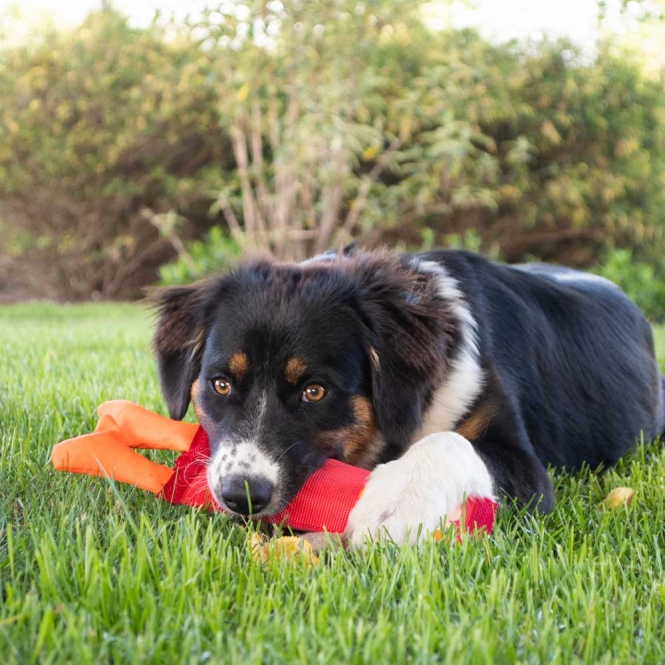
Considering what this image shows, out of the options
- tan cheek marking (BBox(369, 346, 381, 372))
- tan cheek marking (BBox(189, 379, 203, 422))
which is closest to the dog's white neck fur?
tan cheek marking (BBox(369, 346, 381, 372))

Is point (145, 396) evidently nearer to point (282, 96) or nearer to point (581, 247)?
point (282, 96)

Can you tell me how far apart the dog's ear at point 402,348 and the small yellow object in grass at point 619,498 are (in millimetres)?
776

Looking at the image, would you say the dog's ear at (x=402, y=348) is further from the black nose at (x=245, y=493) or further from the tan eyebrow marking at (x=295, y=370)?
the black nose at (x=245, y=493)

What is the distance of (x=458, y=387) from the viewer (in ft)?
10.8

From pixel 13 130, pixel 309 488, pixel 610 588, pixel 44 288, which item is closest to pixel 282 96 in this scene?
pixel 13 130

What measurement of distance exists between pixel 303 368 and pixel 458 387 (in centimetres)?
69

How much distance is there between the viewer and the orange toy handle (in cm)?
286

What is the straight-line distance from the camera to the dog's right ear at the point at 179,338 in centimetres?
346

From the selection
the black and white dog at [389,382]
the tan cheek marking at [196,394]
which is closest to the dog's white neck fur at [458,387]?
the black and white dog at [389,382]

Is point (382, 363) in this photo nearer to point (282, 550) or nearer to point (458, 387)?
point (458, 387)

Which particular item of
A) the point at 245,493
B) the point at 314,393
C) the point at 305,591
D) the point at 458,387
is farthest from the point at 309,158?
the point at 305,591

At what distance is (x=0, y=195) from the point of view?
13945mm

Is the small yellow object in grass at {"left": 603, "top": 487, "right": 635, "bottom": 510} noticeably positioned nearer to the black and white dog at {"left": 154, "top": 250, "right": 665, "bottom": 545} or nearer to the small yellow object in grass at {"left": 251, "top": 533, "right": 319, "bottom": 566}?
the black and white dog at {"left": 154, "top": 250, "right": 665, "bottom": 545}

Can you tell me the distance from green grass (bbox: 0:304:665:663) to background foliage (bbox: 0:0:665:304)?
8.96 m
